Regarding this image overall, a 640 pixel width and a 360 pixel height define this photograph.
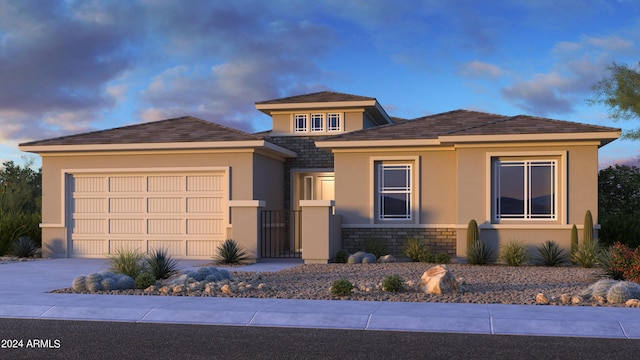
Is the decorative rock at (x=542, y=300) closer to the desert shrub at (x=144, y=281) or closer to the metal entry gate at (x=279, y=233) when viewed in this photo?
the desert shrub at (x=144, y=281)

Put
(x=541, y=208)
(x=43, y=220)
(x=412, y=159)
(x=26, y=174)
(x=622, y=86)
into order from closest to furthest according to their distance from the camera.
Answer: (x=541, y=208), (x=412, y=159), (x=43, y=220), (x=622, y=86), (x=26, y=174)

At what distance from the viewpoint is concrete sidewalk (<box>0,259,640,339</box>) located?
9.08m

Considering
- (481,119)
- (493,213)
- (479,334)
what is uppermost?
(481,119)

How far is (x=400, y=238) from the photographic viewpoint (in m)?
19.6

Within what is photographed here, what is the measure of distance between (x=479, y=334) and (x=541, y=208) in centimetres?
1052

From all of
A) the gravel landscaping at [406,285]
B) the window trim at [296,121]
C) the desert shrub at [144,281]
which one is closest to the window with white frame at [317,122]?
the window trim at [296,121]

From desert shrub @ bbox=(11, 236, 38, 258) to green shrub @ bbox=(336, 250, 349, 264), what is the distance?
9.61m

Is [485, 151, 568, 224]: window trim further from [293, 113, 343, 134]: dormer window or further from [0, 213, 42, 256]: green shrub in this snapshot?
[0, 213, 42, 256]: green shrub

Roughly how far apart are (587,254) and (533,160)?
2.81m

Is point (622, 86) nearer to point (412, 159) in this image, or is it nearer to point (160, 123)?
point (412, 159)

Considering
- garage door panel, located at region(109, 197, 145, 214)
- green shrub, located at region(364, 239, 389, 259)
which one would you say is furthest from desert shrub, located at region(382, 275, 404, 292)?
garage door panel, located at region(109, 197, 145, 214)

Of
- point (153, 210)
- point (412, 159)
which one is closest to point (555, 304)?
point (412, 159)

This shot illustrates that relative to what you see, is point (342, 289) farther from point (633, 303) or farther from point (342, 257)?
point (342, 257)

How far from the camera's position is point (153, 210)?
2044cm
